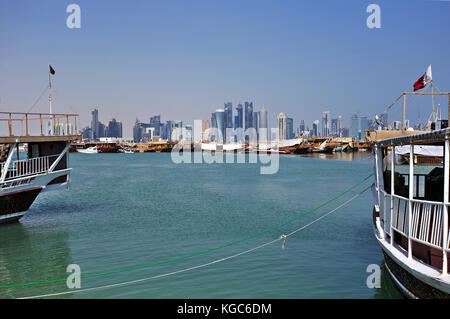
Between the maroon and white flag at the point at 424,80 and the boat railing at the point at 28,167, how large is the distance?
41.9 feet

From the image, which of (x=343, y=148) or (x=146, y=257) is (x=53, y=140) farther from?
(x=343, y=148)

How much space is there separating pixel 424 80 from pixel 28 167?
13226mm

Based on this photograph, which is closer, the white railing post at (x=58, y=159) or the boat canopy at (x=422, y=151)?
the boat canopy at (x=422, y=151)

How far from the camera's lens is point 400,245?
7.77 metres

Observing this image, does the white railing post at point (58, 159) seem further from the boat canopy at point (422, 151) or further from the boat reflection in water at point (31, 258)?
the boat canopy at point (422, 151)

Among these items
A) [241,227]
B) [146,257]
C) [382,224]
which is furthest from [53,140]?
[382,224]

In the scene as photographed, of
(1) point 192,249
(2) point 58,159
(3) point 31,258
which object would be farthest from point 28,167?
(1) point 192,249

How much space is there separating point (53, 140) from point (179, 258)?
7.31 metres

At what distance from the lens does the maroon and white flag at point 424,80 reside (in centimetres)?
835

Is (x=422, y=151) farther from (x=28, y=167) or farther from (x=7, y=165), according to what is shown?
(x=7, y=165)

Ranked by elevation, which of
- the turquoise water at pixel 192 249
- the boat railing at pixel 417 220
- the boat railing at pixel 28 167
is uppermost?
Result: the boat railing at pixel 28 167

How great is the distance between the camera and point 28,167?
14266 millimetres

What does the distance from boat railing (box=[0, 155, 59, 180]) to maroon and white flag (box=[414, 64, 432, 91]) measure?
12.8 meters

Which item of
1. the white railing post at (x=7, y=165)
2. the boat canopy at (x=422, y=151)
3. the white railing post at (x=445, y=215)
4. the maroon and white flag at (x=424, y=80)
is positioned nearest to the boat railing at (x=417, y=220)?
the white railing post at (x=445, y=215)
